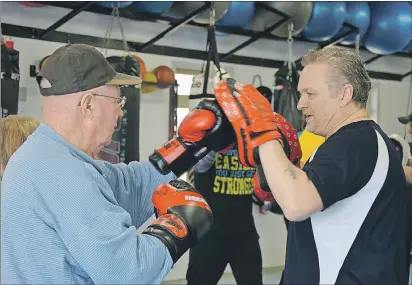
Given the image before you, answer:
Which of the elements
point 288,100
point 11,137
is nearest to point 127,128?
point 288,100

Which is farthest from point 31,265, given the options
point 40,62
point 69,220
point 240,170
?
point 40,62

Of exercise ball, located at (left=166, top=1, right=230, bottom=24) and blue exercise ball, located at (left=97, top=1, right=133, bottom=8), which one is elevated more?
exercise ball, located at (left=166, top=1, right=230, bottom=24)

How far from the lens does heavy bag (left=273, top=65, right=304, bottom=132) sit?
3.88 m

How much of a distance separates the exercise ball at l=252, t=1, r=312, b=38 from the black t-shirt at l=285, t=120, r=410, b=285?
2797 millimetres

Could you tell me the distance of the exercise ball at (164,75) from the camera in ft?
13.3

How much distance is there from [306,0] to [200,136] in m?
2.77

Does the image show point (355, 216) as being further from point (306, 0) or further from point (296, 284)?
point (306, 0)

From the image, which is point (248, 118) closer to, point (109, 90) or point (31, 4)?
point (109, 90)

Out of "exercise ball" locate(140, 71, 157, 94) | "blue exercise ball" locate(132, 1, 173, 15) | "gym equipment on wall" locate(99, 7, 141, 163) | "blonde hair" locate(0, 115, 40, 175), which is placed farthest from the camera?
"exercise ball" locate(140, 71, 157, 94)

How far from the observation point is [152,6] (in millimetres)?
3686

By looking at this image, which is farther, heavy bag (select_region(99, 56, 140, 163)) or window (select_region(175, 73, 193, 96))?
window (select_region(175, 73, 193, 96))

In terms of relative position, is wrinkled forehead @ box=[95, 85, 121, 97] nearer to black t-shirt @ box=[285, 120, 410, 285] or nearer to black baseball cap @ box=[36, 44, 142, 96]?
black baseball cap @ box=[36, 44, 142, 96]

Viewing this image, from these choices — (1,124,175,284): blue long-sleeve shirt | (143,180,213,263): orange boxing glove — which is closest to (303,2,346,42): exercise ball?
(143,180,213,263): orange boxing glove

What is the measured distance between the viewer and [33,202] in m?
1.27
